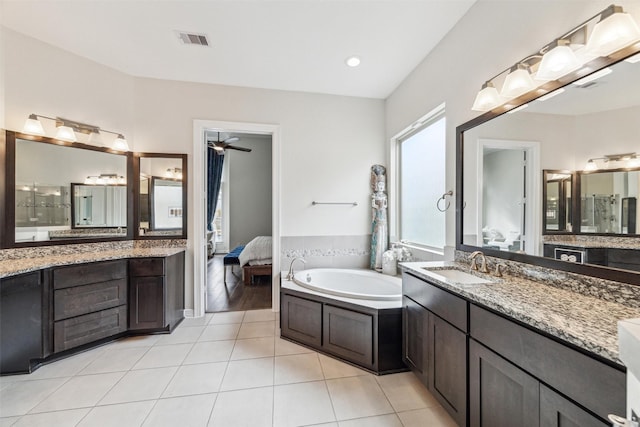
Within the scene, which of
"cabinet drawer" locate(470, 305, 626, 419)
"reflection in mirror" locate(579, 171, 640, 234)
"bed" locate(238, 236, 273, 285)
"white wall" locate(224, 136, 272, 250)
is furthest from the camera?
"white wall" locate(224, 136, 272, 250)

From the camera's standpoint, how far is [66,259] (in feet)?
7.43

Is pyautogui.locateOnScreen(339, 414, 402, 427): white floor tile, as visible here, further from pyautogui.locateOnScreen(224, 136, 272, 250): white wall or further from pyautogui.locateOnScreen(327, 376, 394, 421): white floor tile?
pyautogui.locateOnScreen(224, 136, 272, 250): white wall

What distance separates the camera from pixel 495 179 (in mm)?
1813

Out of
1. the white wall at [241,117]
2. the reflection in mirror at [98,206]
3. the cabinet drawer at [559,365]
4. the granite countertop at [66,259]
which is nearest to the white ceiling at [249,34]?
the white wall at [241,117]

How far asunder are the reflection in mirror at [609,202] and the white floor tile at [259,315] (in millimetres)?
2899

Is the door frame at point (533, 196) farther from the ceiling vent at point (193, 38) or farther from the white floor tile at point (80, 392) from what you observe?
the white floor tile at point (80, 392)

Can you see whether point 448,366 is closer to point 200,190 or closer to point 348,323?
point 348,323

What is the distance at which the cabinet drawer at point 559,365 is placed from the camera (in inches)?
29.4

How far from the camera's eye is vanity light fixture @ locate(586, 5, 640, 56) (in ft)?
3.47

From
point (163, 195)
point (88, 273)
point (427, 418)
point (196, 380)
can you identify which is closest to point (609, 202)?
point (427, 418)

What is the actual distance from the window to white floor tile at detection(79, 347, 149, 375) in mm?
2986

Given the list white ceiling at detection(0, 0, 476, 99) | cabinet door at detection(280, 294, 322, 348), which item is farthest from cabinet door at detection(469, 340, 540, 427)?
white ceiling at detection(0, 0, 476, 99)

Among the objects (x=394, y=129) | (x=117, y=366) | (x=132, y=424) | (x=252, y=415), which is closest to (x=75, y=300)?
(x=117, y=366)

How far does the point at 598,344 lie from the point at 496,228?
1.16m
